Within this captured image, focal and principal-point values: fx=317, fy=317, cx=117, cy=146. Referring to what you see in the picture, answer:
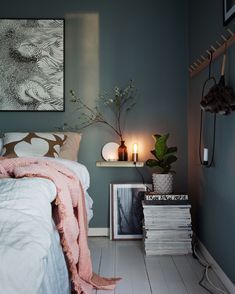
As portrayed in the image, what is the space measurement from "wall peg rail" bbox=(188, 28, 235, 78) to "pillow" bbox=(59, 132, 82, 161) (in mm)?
1180

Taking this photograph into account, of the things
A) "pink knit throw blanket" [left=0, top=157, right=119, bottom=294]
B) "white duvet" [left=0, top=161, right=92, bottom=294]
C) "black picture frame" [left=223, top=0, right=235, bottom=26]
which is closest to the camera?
"white duvet" [left=0, top=161, right=92, bottom=294]

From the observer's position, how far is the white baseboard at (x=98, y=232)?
3048 mm

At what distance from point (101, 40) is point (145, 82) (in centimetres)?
Result: 59

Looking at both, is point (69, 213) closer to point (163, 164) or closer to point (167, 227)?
point (167, 227)

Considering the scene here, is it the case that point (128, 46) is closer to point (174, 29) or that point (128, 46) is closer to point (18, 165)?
point (174, 29)

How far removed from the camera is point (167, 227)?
2.52m

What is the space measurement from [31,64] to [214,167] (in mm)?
1940

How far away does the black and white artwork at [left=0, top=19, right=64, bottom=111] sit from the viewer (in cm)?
301

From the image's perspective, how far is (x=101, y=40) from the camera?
10.0 ft

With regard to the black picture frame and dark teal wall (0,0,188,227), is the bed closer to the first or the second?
the black picture frame

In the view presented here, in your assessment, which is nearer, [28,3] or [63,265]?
[63,265]

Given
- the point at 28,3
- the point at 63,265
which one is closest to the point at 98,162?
the point at 63,265

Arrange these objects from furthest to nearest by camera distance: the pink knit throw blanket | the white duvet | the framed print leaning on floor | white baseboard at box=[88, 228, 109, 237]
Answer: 1. white baseboard at box=[88, 228, 109, 237]
2. the framed print leaning on floor
3. the pink knit throw blanket
4. the white duvet

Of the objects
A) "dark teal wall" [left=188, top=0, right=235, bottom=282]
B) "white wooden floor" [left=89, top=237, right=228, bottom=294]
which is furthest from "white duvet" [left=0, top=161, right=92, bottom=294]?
"dark teal wall" [left=188, top=0, right=235, bottom=282]
